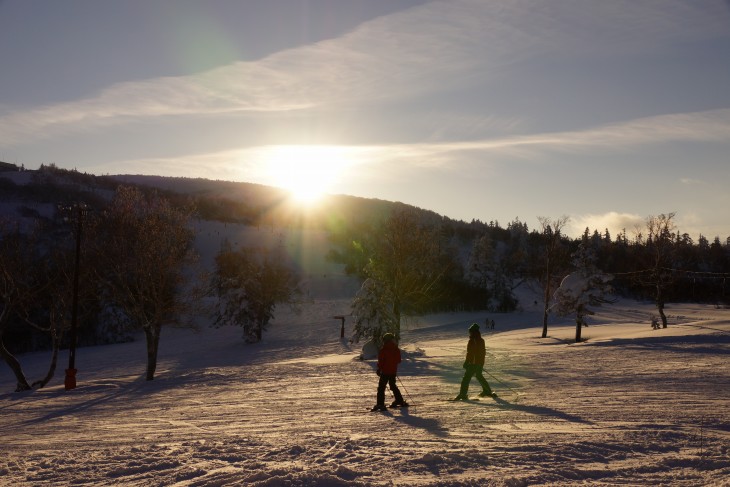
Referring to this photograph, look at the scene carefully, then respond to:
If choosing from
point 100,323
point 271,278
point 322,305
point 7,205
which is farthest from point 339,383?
point 7,205

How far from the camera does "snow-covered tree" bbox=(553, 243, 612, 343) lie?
46.5 m

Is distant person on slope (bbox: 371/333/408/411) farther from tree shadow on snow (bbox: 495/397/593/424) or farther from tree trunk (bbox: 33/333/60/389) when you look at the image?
tree trunk (bbox: 33/333/60/389)

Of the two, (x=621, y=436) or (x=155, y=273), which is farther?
(x=155, y=273)

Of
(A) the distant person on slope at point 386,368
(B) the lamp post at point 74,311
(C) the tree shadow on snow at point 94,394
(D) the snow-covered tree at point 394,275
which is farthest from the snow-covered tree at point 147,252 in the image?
(A) the distant person on slope at point 386,368

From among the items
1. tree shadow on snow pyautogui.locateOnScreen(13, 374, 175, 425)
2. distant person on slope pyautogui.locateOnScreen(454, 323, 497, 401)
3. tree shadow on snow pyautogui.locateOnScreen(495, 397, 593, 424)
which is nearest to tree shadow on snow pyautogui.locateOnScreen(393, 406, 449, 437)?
tree shadow on snow pyautogui.locateOnScreen(495, 397, 593, 424)

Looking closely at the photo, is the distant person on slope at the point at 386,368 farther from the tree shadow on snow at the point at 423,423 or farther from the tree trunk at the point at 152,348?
the tree trunk at the point at 152,348

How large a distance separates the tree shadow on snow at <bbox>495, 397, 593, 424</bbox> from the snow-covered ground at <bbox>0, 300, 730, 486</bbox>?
0.04 m

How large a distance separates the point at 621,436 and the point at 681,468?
1710 mm

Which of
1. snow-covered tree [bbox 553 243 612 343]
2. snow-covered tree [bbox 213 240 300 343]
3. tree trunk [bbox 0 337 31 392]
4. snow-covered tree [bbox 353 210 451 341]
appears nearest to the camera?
tree trunk [bbox 0 337 31 392]

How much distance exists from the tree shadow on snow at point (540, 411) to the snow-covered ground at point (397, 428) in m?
0.04

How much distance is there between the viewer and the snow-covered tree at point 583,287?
1832 inches

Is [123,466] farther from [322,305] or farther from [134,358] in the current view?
[322,305]

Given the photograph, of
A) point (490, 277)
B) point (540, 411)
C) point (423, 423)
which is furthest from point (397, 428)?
point (490, 277)

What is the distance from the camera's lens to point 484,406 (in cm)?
1347
